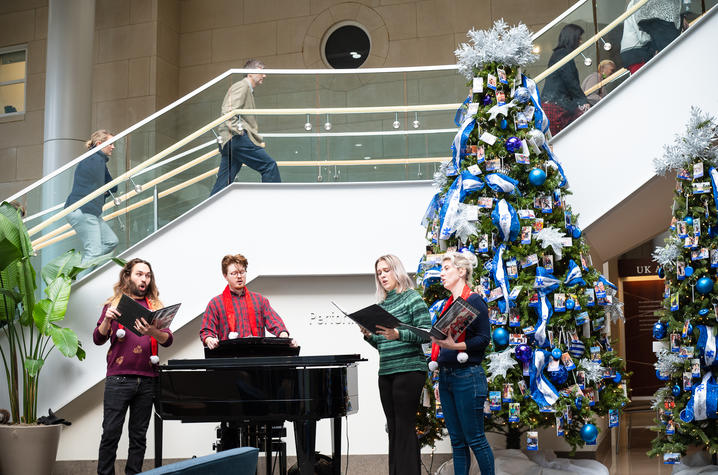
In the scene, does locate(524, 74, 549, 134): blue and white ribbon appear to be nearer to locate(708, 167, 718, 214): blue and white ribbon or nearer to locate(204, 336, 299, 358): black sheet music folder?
locate(708, 167, 718, 214): blue and white ribbon

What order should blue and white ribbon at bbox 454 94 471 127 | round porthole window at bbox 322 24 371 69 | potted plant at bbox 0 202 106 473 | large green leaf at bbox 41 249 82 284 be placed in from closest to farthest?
blue and white ribbon at bbox 454 94 471 127 → potted plant at bbox 0 202 106 473 → large green leaf at bbox 41 249 82 284 → round porthole window at bbox 322 24 371 69

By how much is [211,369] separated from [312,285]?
8.28 ft

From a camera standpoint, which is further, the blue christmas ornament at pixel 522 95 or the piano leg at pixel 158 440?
Result: the blue christmas ornament at pixel 522 95

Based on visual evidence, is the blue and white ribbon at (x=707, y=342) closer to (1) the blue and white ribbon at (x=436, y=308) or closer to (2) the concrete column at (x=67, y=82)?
(1) the blue and white ribbon at (x=436, y=308)

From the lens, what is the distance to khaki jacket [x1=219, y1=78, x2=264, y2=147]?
664 centimetres

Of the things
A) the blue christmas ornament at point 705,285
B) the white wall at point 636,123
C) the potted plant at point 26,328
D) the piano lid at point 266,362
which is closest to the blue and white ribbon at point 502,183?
the white wall at point 636,123

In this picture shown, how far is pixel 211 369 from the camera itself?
13.6ft

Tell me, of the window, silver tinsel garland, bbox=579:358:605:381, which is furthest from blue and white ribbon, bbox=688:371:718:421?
the window

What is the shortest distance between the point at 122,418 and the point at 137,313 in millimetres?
1276

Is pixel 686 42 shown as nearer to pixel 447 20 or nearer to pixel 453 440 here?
pixel 453 440

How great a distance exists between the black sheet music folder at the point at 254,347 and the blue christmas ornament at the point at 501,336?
4.89 feet

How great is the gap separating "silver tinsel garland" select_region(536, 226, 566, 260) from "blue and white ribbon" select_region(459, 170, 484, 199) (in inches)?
20.7

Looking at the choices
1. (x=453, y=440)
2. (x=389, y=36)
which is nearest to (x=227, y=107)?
(x=453, y=440)

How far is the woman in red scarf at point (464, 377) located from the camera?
14.2 ft
